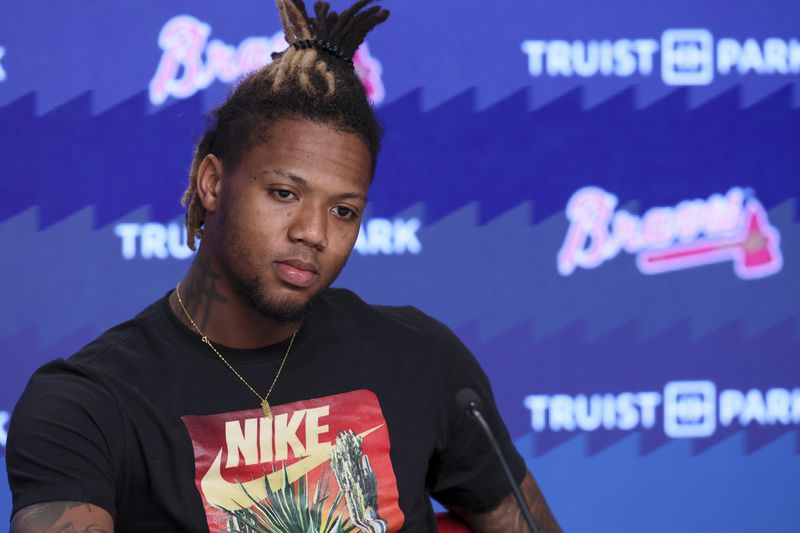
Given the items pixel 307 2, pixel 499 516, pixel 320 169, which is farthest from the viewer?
pixel 307 2

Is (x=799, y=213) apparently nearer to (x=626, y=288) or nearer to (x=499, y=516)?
(x=626, y=288)

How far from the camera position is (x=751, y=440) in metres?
2.42

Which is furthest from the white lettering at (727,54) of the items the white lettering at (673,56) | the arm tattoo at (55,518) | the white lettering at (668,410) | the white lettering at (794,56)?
the arm tattoo at (55,518)

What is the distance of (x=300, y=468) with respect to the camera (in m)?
1.30

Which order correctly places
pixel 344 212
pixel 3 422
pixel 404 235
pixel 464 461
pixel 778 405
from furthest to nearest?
pixel 778 405 < pixel 404 235 < pixel 3 422 < pixel 464 461 < pixel 344 212

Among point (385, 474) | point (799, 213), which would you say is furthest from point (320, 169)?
point (799, 213)

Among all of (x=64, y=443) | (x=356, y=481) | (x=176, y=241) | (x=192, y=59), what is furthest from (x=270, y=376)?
(x=192, y=59)

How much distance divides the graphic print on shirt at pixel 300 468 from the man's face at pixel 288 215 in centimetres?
14

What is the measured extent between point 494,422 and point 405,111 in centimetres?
101

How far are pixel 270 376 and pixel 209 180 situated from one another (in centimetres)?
26

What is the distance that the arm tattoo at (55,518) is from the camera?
3.57 feet

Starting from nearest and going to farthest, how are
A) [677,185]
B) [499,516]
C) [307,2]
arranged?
[499,516], [307,2], [677,185]

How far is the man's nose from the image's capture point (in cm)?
126

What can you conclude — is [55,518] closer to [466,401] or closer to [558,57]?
[466,401]
